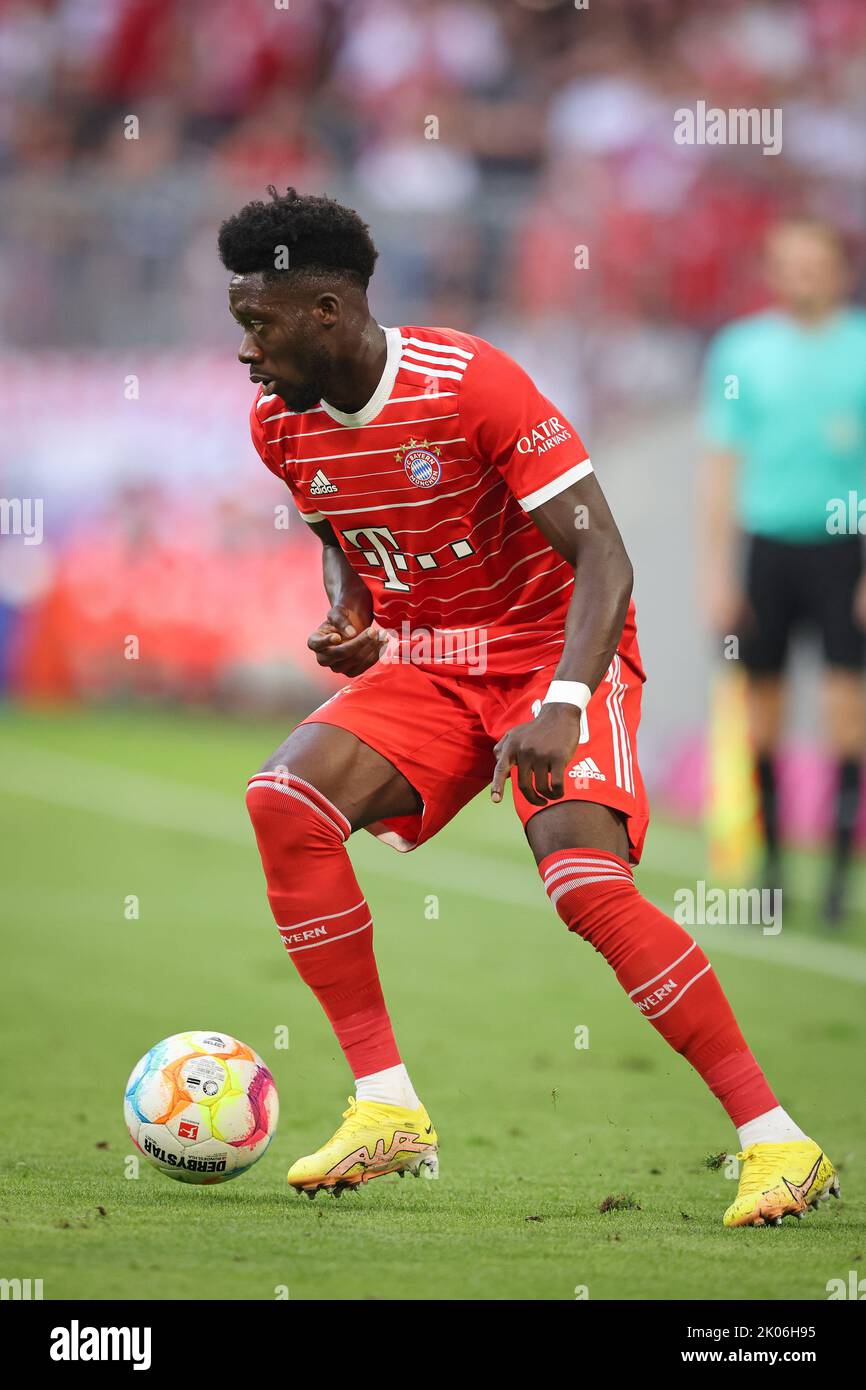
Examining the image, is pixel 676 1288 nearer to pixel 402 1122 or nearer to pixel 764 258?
pixel 402 1122

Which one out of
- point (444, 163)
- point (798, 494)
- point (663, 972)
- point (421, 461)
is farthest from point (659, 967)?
point (444, 163)

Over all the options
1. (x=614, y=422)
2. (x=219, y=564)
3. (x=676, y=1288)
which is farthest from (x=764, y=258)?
(x=676, y=1288)

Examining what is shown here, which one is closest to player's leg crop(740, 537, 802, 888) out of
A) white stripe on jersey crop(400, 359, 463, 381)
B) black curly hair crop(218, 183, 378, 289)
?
white stripe on jersey crop(400, 359, 463, 381)

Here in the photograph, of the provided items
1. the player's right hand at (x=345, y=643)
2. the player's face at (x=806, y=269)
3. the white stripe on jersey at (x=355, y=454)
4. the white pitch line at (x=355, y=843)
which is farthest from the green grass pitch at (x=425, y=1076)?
the player's face at (x=806, y=269)

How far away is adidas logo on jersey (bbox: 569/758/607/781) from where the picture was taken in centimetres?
399

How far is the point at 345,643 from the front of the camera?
4.39m

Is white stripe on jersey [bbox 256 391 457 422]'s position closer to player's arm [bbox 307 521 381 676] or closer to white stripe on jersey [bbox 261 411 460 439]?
white stripe on jersey [bbox 261 411 460 439]

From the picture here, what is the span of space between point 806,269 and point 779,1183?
4.72 meters

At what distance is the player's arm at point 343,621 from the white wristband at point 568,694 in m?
0.70

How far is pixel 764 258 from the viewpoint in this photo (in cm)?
1266

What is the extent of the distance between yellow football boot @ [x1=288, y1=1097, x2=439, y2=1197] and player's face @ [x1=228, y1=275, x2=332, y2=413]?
1584 millimetres

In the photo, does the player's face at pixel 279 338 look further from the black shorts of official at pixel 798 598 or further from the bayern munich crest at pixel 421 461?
the black shorts of official at pixel 798 598

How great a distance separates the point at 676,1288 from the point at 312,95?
48.0ft
